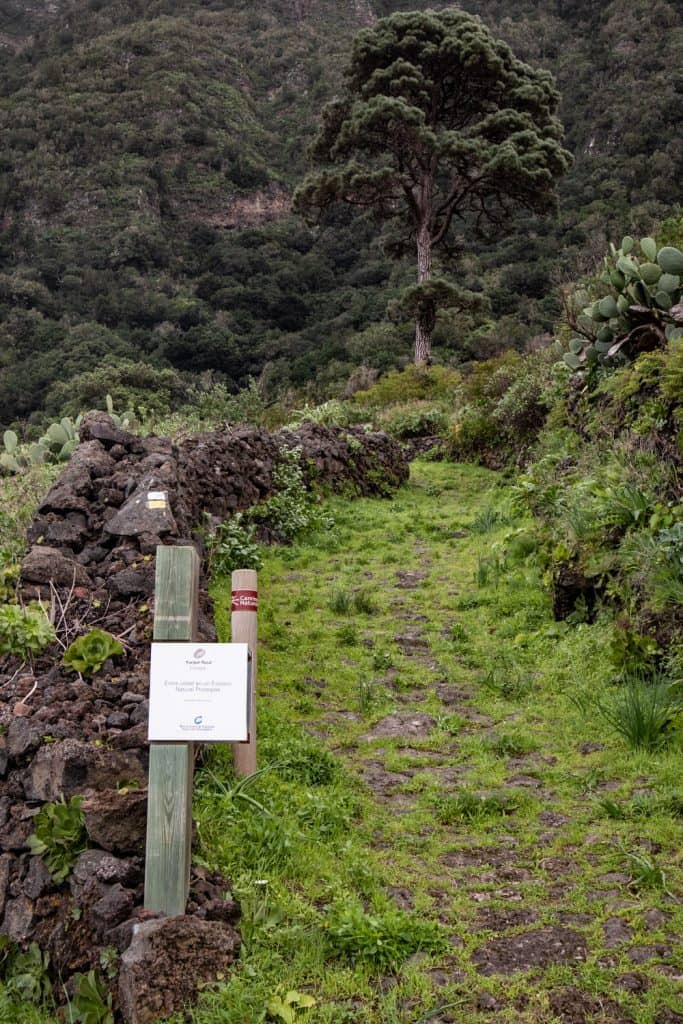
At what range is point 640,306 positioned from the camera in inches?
355

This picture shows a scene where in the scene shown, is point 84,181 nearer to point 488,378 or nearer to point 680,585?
point 488,378

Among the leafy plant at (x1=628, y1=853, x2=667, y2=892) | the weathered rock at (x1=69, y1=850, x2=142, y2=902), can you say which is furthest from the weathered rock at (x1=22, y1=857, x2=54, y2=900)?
A: the leafy plant at (x1=628, y1=853, x2=667, y2=892)

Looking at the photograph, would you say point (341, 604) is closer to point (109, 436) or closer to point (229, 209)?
point (109, 436)

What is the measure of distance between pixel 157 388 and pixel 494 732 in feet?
79.8

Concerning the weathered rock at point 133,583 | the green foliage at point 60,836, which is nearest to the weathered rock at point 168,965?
the green foliage at point 60,836

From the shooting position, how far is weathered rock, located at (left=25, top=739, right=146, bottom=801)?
3.86 meters

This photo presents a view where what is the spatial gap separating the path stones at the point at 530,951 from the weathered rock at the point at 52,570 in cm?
315

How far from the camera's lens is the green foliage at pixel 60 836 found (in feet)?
12.1

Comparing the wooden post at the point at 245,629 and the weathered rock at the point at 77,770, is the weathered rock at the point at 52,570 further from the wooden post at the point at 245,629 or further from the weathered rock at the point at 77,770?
the weathered rock at the point at 77,770

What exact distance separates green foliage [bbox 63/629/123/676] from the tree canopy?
55.8ft

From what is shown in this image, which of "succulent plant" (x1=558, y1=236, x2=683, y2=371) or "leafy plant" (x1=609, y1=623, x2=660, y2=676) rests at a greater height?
"succulent plant" (x1=558, y1=236, x2=683, y2=371)

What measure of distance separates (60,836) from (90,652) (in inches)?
45.4

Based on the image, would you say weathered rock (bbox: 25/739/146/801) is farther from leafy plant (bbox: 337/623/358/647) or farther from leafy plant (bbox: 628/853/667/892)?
leafy plant (bbox: 337/623/358/647)

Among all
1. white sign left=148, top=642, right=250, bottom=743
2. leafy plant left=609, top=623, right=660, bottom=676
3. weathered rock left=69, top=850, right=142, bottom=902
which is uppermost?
white sign left=148, top=642, right=250, bottom=743
